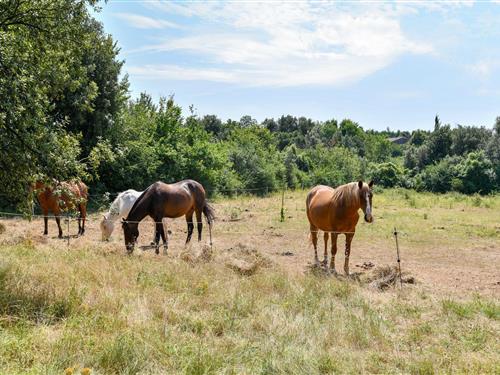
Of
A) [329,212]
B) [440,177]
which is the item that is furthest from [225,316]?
[440,177]

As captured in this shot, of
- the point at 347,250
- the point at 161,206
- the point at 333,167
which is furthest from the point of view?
the point at 333,167

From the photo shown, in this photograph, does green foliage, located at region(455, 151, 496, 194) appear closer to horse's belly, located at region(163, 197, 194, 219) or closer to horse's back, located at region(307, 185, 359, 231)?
horse's back, located at region(307, 185, 359, 231)

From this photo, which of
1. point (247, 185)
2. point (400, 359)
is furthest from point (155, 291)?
point (247, 185)

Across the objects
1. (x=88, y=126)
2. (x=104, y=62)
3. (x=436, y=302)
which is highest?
(x=104, y=62)

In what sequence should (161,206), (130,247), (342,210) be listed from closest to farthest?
(342,210) < (130,247) < (161,206)

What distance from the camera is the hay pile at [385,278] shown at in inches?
294

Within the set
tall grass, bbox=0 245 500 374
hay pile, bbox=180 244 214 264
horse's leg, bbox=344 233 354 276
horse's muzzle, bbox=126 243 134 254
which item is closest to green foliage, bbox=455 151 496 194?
horse's leg, bbox=344 233 354 276

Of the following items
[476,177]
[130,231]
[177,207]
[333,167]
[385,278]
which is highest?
[333,167]

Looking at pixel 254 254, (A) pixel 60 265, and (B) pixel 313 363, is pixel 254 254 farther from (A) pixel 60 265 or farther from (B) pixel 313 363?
(B) pixel 313 363

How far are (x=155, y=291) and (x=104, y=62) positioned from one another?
52.4 ft

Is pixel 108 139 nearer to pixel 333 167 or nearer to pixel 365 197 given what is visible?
pixel 365 197

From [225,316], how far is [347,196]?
434 cm

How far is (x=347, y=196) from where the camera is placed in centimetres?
858

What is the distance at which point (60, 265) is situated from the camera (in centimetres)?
660
